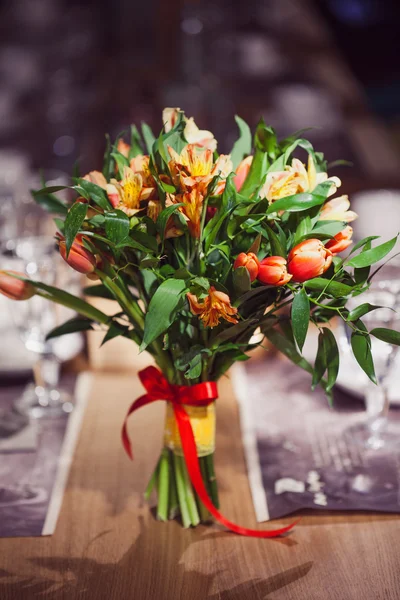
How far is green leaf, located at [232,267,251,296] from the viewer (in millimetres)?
696

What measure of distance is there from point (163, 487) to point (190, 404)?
120 millimetres

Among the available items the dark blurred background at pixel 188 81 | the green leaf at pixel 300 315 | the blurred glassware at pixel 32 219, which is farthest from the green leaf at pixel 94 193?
the dark blurred background at pixel 188 81

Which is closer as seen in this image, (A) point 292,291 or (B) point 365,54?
(A) point 292,291

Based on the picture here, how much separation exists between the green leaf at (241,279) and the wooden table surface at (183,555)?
335 mm

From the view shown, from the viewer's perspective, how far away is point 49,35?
4.24m

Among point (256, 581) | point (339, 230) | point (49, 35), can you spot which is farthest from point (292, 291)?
point (49, 35)

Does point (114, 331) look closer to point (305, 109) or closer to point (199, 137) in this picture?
point (199, 137)

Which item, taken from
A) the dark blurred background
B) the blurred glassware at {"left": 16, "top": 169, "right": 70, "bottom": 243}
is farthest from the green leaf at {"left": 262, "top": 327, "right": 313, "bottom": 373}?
the dark blurred background

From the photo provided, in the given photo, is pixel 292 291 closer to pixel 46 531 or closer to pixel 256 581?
pixel 256 581

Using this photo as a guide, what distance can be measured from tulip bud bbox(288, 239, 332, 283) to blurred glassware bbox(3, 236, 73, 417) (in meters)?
0.46

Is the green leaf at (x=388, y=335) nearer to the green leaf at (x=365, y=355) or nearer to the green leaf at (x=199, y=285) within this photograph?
the green leaf at (x=365, y=355)

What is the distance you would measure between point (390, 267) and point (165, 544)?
0.50 m

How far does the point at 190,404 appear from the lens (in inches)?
34.0

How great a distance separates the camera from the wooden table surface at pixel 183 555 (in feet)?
2.59
